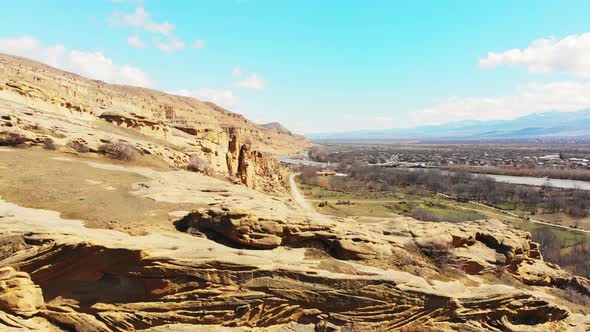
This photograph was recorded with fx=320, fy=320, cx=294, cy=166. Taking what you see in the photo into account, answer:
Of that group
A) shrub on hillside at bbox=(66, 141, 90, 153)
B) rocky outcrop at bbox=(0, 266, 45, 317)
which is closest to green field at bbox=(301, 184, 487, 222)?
shrub on hillside at bbox=(66, 141, 90, 153)

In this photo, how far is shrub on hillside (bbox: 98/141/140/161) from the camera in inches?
873

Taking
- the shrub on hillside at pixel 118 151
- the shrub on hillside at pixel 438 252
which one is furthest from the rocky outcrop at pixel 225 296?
the shrub on hillside at pixel 118 151

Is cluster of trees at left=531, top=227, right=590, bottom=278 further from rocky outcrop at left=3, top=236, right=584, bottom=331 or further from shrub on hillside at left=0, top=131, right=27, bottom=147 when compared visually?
shrub on hillside at left=0, top=131, right=27, bottom=147

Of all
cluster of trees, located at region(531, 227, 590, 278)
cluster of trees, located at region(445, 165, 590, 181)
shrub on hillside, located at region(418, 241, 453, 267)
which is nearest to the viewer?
shrub on hillside, located at region(418, 241, 453, 267)

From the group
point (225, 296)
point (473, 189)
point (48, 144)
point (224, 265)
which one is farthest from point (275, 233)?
point (473, 189)

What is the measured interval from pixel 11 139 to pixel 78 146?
3.46 meters

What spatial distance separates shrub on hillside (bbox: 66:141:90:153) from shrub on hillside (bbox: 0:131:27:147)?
2.42 m

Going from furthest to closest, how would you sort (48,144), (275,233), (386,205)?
1. (386,205)
2. (48,144)
3. (275,233)

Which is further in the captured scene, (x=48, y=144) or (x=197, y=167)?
(x=197, y=167)

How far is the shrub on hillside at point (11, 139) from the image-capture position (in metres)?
19.6

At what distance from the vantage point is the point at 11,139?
19.8 metres

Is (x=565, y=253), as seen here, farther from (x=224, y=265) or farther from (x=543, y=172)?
(x=543, y=172)

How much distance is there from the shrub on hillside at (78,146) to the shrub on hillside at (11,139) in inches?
95.1

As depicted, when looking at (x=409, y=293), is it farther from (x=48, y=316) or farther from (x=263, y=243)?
(x=48, y=316)
